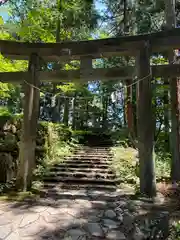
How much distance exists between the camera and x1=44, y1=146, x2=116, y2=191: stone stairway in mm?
5664

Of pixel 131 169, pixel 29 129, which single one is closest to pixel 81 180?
pixel 131 169

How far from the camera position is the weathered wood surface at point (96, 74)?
15.8ft

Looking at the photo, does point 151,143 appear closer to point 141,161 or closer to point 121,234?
point 141,161

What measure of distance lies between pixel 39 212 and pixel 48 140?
4.27 m

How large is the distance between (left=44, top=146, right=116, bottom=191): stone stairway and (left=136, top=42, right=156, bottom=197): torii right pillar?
1.17 meters

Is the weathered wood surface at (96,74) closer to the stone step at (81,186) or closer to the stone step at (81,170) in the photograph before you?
the stone step at (81,186)

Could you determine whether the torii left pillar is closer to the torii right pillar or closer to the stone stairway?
the stone stairway

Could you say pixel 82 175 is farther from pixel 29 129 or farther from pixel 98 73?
pixel 98 73

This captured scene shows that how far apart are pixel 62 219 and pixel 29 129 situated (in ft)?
7.36

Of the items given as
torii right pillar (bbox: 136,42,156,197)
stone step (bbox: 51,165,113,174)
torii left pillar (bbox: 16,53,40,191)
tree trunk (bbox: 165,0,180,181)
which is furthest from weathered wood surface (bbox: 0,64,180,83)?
stone step (bbox: 51,165,113,174)

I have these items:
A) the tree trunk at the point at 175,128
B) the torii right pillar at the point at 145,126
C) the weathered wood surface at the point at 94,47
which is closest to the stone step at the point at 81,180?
the torii right pillar at the point at 145,126

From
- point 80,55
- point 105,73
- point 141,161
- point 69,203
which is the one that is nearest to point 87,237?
point 69,203

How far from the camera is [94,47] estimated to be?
4918 mm

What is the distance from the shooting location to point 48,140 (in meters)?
7.80
